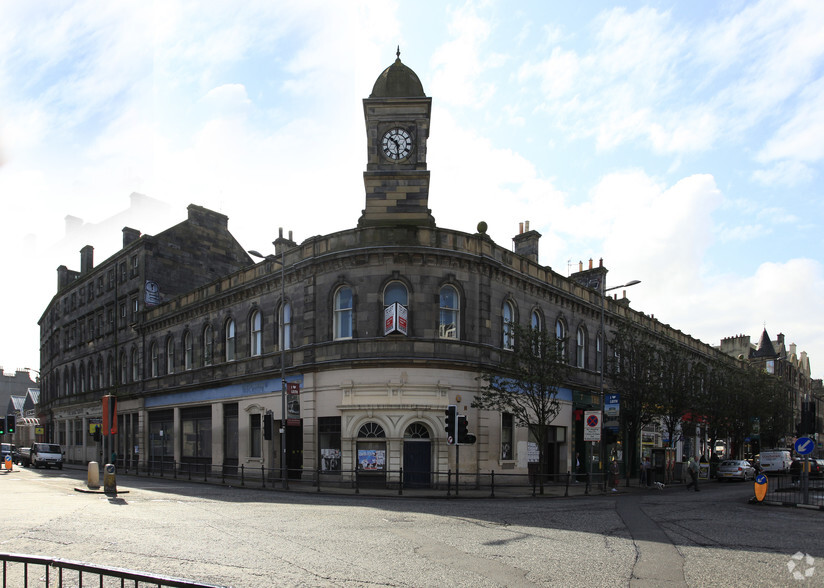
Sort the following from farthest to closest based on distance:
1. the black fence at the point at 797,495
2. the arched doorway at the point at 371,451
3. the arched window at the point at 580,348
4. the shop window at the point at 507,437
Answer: the arched window at the point at 580,348, the shop window at the point at 507,437, the arched doorway at the point at 371,451, the black fence at the point at 797,495

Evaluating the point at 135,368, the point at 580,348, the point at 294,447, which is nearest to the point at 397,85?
the point at 294,447

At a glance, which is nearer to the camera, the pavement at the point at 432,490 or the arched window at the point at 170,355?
the pavement at the point at 432,490

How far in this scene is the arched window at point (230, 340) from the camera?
3572cm

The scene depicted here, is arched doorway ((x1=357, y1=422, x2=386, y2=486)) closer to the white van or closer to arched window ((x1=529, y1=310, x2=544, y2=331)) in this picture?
arched window ((x1=529, y1=310, x2=544, y2=331))

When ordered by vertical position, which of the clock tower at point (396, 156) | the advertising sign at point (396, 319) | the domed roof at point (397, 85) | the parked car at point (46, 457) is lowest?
the parked car at point (46, 457)

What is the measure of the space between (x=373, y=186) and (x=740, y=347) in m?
74.3

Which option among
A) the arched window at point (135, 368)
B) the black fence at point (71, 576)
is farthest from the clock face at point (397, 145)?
the arched window at point (135, 368)

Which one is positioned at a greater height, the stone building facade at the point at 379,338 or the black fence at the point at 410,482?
the stone building facade at the point at 379,338

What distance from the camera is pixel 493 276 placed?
29891mm

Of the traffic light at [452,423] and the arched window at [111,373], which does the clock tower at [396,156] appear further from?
the arched window at [111,373]

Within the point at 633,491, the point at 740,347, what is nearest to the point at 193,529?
the point at 633,491

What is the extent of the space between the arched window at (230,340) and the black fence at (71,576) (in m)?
25.9

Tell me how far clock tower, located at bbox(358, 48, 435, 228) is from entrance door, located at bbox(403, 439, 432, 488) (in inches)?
375

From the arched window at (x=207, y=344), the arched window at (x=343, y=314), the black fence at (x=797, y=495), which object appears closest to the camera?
the black fence at (x=797, y=495)
